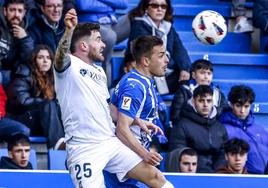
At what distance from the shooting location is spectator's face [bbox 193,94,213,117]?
10781 millimetres

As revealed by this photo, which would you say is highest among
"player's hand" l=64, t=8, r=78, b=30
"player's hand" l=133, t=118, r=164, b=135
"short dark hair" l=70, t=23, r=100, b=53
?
"player's hand" l=64, t=8, r=78, b=30

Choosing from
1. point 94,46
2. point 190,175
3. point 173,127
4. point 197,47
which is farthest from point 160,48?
point 197,47

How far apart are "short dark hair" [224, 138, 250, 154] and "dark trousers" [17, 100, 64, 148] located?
148 cm

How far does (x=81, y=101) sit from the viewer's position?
8.27 m

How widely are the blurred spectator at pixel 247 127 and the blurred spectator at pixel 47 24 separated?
71.2 inches

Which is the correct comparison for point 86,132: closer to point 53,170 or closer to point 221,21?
point 53,170

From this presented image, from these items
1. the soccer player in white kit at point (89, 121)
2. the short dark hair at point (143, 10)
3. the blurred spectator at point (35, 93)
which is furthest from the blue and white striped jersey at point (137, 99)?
the short dark hair at point (143, 10)

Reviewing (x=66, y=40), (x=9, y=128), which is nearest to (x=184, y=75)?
(x=9, y=128)

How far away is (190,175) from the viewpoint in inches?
377

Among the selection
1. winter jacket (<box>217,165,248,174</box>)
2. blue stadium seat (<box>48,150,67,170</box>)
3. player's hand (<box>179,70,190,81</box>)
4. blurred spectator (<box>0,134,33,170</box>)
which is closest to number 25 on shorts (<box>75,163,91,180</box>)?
blurred spectator (<box>0,134,33,170</box>)

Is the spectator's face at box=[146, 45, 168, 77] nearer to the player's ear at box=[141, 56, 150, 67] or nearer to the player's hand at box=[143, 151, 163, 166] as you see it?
the player's ear at box=[141, 56, 150, 67]

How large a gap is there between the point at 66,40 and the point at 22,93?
2873 mm

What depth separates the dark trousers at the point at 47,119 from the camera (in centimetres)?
1059

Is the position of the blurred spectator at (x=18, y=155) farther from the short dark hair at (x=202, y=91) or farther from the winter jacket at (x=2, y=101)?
the short dark hair at (x=202, y=91)
